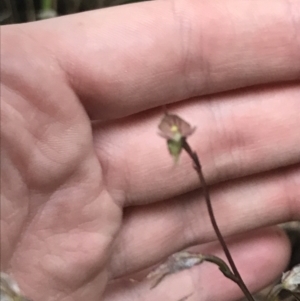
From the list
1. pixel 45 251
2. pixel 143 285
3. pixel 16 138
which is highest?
pixel 16 138

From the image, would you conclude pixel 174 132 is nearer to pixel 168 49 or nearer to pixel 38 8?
pixel 168 49

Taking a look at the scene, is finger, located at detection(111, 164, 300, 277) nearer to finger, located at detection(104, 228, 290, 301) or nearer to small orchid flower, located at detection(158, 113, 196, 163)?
finger, located at detection(104, 228, 290, 301)

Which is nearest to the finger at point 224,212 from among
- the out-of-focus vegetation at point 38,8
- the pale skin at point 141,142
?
the pale skin at point 141,142

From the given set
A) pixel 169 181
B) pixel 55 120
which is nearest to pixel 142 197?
pixel 169 181

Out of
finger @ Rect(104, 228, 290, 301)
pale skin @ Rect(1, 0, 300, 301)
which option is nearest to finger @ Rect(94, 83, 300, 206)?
pale skin @ Rect(1, 0, 300, 301)

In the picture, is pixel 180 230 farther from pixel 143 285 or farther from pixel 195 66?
pixel 195 66
